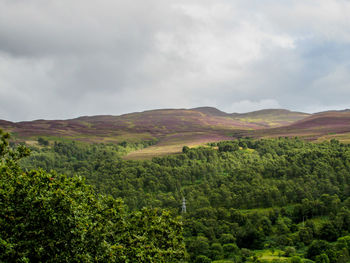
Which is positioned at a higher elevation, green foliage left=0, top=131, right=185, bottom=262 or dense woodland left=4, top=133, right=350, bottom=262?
green foliage left=0, top=131, right=185, bottom=262

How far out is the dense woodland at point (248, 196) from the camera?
73250mm

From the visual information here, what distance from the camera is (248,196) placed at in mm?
100312

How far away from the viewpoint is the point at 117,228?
27125 mm

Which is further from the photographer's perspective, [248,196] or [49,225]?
[248,196]

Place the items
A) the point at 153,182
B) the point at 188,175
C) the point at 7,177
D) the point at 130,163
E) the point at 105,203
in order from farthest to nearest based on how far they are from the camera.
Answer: the point at 130,163 < the point at 188,175 < the point at 153,182 < the point at 105,203 < the point at 7,177

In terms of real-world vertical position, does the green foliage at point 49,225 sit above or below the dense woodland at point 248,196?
above

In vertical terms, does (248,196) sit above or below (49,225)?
below

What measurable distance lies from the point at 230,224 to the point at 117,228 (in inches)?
2486

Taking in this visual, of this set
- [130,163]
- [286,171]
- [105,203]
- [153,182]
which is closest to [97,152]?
[130,163]

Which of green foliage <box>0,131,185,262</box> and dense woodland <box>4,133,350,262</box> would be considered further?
dense woodland <box>4,133,350,262</box>

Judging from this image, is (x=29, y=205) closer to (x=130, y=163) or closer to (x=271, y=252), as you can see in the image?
(x=271, y=252)

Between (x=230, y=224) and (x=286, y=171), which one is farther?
(x=286, y=171)

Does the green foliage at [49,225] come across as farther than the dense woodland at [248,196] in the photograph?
No

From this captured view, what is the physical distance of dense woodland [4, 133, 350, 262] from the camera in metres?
73.2
